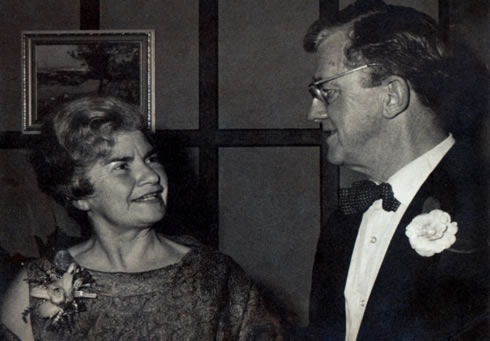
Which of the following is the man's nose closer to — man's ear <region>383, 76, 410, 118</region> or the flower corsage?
man's ear <region>383, 76, 410, 118</region>

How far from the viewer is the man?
4.21ft

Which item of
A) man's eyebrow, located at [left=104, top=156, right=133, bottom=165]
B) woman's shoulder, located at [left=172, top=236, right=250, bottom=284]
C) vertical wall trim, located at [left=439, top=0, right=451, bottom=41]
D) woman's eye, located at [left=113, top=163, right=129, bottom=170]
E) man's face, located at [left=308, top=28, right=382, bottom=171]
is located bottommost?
woman's shoulder, located at [left=172, top=236, right=250, bottom=284]

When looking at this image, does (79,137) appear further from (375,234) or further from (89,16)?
(89,16)

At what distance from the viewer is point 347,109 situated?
1.37 m

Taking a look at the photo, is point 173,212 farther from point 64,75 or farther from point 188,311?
point 188,311

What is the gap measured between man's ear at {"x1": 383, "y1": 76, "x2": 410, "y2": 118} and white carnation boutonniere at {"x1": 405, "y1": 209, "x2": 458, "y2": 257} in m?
0.23

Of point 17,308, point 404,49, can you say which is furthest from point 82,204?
point 404,49

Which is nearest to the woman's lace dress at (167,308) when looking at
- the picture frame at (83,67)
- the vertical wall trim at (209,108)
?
the picture frame at (83,67)

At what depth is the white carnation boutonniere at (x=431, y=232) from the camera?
1.28m

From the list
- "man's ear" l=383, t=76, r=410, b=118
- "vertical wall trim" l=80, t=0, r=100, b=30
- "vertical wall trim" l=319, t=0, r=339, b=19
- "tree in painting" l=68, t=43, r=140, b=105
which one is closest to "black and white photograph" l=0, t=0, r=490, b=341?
"man's ear" l=383, t=76, r=410, b=118

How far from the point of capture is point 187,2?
2121 mm

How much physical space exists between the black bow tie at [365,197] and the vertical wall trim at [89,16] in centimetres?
108

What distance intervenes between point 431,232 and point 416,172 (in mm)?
130

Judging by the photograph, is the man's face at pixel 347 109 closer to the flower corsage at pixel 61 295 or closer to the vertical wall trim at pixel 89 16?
the flower corsage at pixel 61 295
